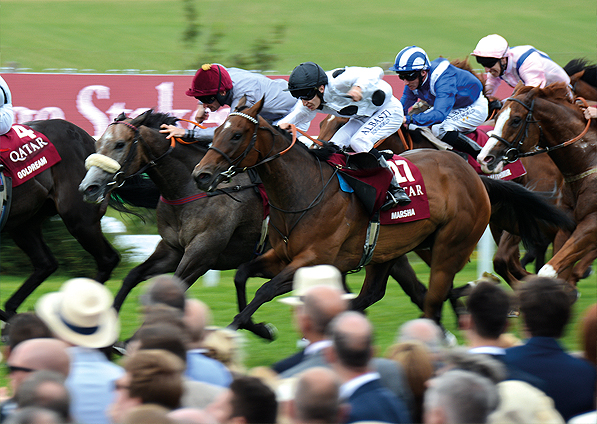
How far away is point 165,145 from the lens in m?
5.59

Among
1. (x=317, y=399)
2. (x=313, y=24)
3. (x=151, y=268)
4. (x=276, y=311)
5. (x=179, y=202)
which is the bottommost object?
(x=313, y=24)

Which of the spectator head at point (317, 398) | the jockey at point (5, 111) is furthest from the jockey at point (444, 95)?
the spectator head at point (317, 398)

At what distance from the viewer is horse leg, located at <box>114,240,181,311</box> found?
5.50 metres

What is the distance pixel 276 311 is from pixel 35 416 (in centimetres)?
495

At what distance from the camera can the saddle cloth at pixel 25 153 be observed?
5.89 m

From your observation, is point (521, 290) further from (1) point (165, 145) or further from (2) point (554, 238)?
(2) point (554, 238)

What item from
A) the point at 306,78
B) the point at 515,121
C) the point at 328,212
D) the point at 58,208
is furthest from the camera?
the point at 58,208

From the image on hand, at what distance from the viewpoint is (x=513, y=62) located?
692 cm

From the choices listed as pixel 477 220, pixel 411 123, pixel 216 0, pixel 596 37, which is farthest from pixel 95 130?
pixel 596 37

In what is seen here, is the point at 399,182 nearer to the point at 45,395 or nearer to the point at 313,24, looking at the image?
the point at 45,395

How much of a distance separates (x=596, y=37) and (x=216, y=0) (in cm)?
1188

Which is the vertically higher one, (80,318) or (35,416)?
(35,416)

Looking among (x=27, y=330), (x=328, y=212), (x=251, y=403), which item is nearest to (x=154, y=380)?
(x=251, y=403)

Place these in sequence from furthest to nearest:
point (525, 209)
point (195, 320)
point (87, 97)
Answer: point (87, 97)
point (525, 209)
point (195, 320)
